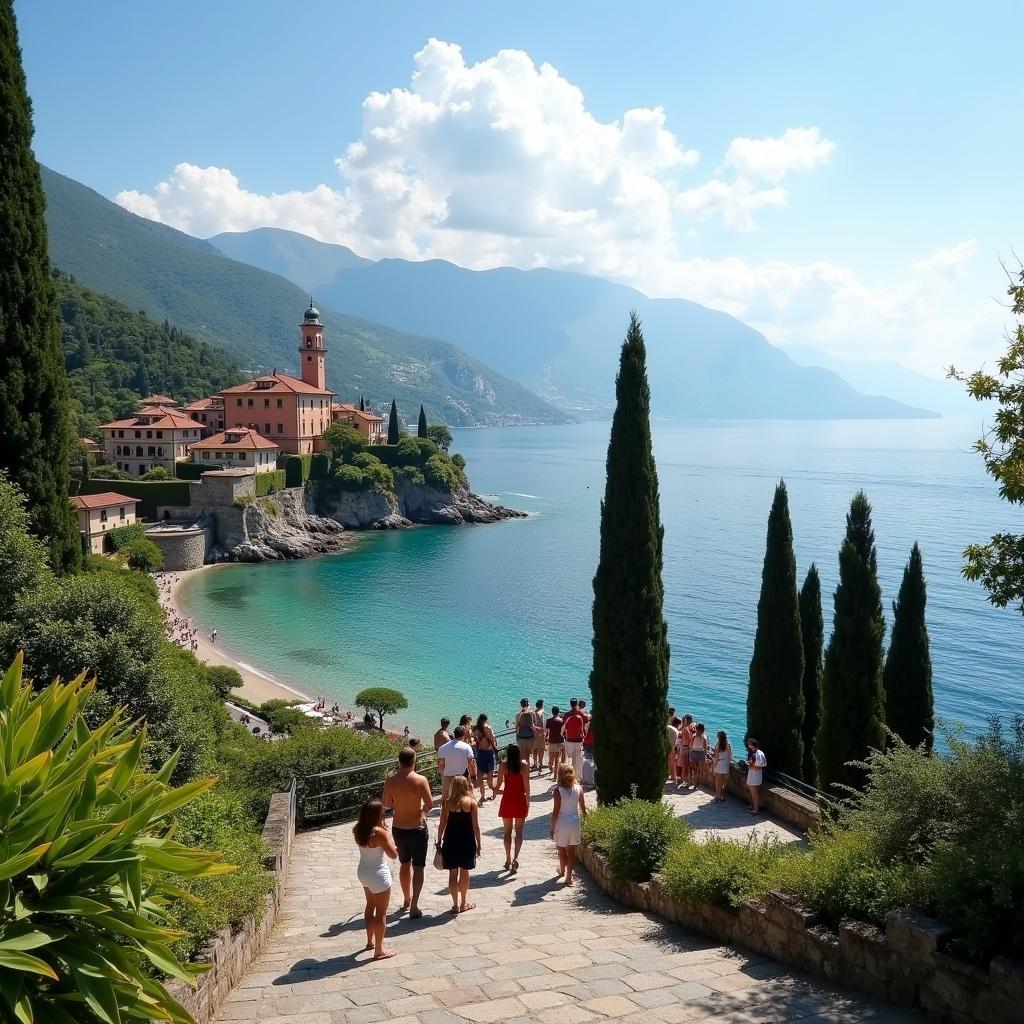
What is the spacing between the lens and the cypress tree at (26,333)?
14242mm

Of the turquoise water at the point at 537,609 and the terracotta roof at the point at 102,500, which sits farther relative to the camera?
the terracotta roof at the point at 102,500

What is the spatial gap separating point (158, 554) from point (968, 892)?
61.2m

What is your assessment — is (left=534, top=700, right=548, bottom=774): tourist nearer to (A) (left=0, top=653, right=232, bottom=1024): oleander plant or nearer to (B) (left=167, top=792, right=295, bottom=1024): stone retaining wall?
(B) (left=167, top=792, right=295, bottom=1024): stone retaining wall

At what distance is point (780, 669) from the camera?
18.4 meters

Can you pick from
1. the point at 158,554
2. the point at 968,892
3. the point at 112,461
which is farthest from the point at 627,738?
the point at 112,461

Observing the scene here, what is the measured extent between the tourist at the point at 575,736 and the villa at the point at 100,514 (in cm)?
4429

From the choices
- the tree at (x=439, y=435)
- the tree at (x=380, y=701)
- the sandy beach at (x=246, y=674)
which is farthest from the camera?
the tree at (x=439, y=435)

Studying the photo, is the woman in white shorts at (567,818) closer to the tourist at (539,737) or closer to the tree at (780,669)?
the tourist at (539,737)

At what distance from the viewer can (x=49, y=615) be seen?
1152cm

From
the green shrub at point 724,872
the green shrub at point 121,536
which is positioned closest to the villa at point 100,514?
the green shrub at point 121,536

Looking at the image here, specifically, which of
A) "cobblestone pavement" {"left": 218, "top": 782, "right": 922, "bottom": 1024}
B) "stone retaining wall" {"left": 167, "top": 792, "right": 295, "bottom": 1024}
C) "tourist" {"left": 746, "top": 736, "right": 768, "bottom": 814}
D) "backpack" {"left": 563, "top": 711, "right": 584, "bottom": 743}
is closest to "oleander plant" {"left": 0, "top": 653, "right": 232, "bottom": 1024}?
"stone retaining wall" {"left": 167, "top": 792, "right": 295, "bottom": 1024}

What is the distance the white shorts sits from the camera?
9.48 meters

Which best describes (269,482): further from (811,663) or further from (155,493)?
(811,663)

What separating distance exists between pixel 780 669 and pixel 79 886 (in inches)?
651
